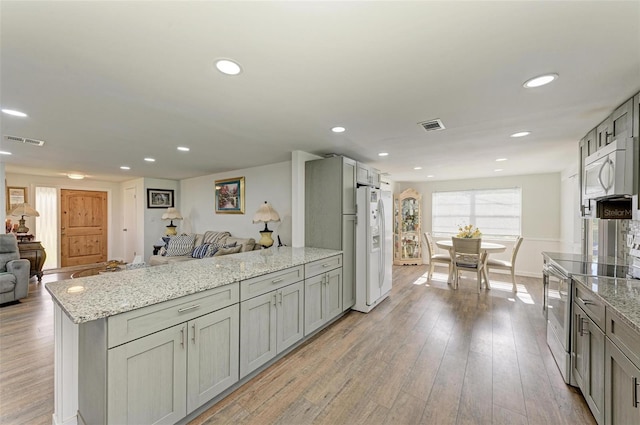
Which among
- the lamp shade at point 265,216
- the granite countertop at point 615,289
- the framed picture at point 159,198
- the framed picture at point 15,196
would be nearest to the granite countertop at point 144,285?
the lamp shade at point 265,216

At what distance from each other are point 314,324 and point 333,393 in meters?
0.88

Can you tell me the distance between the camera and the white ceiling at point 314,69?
1.15 metres

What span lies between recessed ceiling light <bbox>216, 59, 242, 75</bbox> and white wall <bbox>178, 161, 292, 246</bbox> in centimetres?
289

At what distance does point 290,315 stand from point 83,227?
721cm

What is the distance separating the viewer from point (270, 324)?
229cm

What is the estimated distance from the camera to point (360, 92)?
1900 millimetres

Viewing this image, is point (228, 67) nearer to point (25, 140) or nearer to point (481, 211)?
point (25, 140)

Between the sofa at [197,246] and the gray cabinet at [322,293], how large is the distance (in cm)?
202

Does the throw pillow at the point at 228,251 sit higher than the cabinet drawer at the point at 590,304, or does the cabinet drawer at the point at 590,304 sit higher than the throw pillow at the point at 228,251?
the cabinet drawer at the point at 590,304

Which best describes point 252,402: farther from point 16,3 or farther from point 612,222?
point 612,222

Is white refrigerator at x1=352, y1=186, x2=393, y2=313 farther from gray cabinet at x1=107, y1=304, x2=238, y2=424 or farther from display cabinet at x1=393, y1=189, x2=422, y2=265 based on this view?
display cabinet at x1=393, y1=189, x2=422, y2=265

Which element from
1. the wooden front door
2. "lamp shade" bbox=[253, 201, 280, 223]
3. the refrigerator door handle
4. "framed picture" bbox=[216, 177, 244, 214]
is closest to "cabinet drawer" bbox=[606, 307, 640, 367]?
the refrigerator door handle

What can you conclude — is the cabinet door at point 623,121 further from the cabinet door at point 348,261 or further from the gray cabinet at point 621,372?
the cabinet door at point 348,261

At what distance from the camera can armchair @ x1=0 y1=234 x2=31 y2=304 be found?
12.1ft
